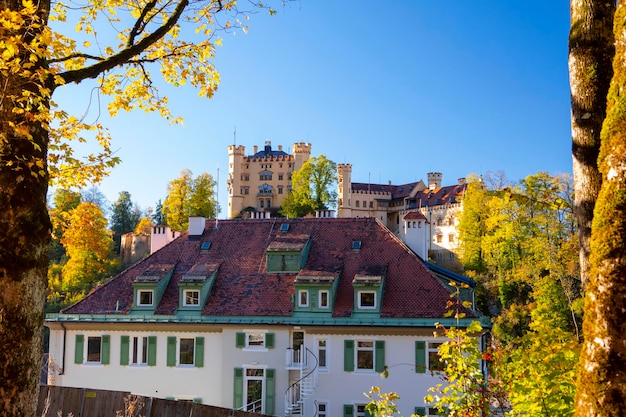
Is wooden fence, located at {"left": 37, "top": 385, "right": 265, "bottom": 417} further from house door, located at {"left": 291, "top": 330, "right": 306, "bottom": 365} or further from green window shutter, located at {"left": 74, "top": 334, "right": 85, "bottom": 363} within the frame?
green window shutter, located at {"left": 74, "top": 334, "right": 85, "bottom": 363}

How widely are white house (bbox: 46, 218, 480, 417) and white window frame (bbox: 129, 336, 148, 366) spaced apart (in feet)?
0.12

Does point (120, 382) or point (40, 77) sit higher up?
point (40, 77)

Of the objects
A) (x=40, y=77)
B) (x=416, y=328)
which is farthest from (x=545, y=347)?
(x=416, y=328)

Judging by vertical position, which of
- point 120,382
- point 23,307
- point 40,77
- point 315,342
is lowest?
point 120,382

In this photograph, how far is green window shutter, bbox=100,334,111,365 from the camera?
24.5 m

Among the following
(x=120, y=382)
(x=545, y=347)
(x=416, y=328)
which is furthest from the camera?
(x=120, y=382)

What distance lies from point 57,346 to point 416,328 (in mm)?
13557

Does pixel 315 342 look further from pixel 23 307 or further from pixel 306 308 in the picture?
pixel 23 307

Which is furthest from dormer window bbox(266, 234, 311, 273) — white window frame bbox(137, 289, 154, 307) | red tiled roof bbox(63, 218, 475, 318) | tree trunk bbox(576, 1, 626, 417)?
tree trunk bbox(576, 1, 626, 417)

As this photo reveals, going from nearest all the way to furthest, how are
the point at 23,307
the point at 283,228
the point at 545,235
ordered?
the point at 23,307 → the point at 283,228 → the point at 545,235

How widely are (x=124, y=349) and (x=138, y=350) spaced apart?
1.77 ft

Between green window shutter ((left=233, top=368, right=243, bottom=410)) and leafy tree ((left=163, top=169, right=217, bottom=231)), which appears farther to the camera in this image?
leafy tree ((left=163, top=169, right=217, bottom=231))

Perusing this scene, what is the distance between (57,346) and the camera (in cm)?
2497

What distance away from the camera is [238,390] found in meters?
23.6
